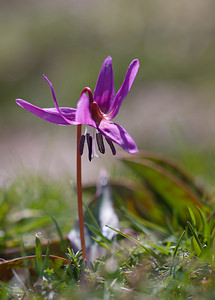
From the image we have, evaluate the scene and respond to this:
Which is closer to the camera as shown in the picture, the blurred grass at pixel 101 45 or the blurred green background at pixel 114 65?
the blurred green background at pixel 114 65

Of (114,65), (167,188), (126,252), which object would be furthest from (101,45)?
(126,252)

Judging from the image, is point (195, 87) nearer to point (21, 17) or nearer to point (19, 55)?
point (19, 55)

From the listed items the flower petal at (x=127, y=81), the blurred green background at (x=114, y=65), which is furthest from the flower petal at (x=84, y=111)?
the blurred green background at (x=114, y=65)

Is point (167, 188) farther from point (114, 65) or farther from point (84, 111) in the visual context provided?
point (114, 65)

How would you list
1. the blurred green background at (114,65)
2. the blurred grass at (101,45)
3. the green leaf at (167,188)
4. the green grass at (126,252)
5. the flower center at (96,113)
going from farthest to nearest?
the blurred grass at (101,45) → the blurred green background at (114,65) → the green leaf at (167,188) → the flower center at (96,113) → the green grass at (126,252)

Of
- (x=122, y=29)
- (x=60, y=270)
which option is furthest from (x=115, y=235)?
(x=122, y=29)

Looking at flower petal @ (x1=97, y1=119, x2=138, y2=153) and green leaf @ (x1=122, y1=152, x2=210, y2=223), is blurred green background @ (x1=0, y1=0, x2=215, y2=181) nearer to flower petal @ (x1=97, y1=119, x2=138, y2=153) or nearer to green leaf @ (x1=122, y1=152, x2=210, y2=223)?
green leaf @ (x1=122, y1=152, x2=210, y2=223)

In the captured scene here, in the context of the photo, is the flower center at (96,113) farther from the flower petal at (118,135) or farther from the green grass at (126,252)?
the green grass at (126,252)
